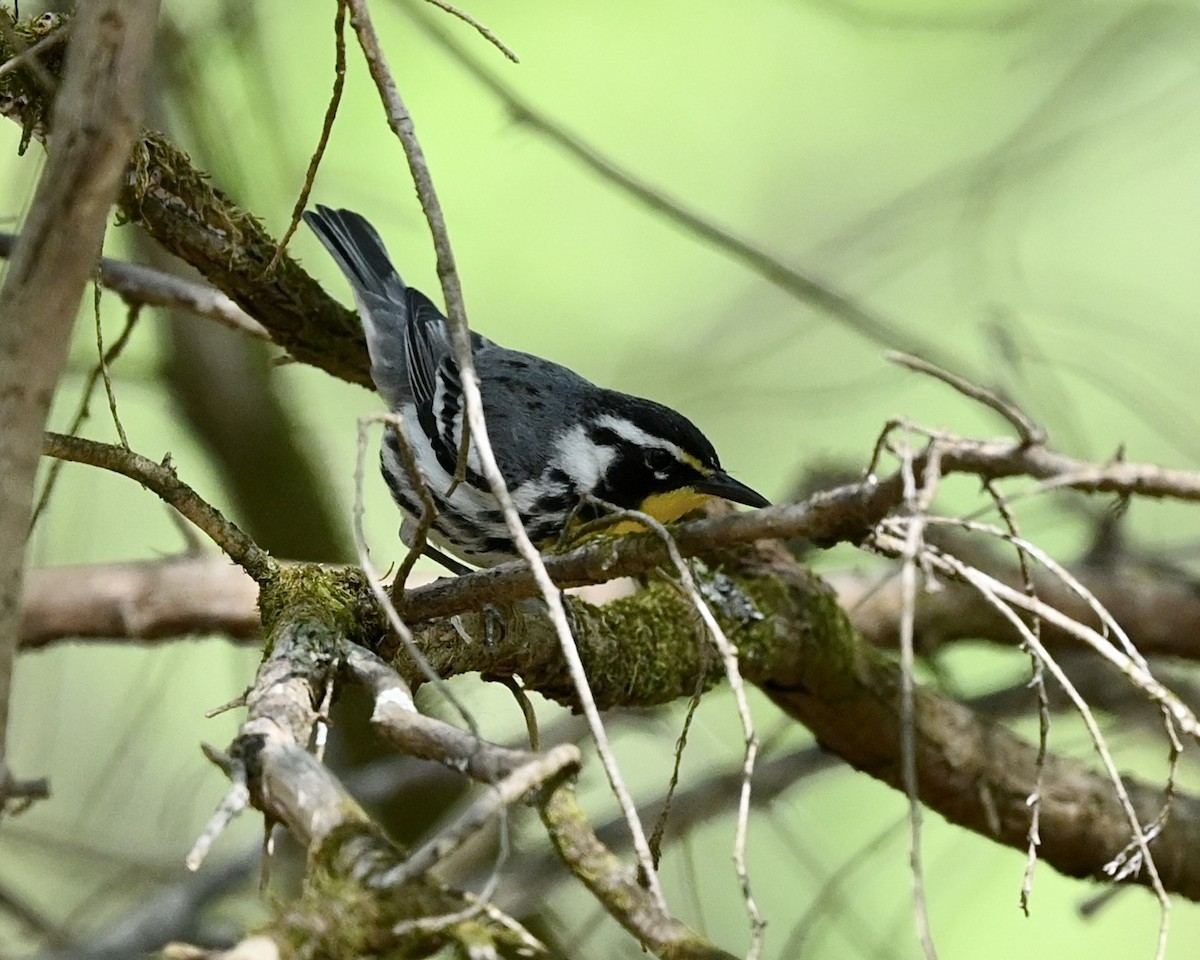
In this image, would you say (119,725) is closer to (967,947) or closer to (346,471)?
(346,471)

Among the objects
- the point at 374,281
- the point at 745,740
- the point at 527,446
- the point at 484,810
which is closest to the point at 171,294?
the point at 527,446

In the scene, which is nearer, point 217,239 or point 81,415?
point 81,415

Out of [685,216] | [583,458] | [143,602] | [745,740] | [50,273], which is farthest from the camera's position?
[143,602]

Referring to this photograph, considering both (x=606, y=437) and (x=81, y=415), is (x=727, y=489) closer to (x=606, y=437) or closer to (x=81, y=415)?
(x=606, y=437)

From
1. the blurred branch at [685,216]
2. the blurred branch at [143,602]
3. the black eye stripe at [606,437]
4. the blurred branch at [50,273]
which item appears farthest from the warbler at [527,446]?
the blurred branch at [50,273]

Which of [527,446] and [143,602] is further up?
[527,446]

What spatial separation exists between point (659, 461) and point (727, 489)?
0.76ft

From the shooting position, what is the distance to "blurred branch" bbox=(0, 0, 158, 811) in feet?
4.01

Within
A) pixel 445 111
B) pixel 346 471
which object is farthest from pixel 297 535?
pixel 445 111

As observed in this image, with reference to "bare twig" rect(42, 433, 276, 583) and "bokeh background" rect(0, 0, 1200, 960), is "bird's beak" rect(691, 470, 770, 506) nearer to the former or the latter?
"bokeh background" rect(0, 0, 1200, 960)

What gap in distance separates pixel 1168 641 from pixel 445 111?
3.88 meters

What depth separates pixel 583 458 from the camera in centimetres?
379

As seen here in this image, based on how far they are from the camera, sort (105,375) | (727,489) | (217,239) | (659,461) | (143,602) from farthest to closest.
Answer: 1. (143,602)
2. (659,461)
3. (727,489)
4. (217,239)
5. (105,375)

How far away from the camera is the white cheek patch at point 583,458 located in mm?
3754
